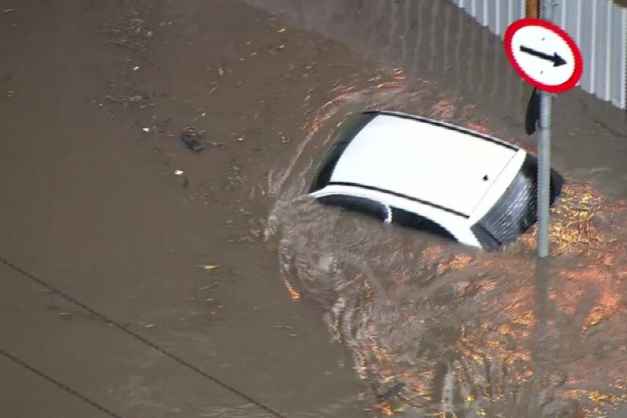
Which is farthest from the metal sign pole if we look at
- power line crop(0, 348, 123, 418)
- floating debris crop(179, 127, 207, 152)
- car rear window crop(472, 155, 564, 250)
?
power line crop(0, 348, 123, 418)

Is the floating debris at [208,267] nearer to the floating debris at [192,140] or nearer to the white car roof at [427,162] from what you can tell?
the white car roof at [427,162]

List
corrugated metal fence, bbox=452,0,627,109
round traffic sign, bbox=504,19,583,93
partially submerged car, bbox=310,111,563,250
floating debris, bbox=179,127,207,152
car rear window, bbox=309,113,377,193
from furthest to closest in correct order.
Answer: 1. floating debris, bbox=179,127,207,152
2. corrugated metal fence, bbox=452,0,627,109
3. car rear window, bbox=309,113,377,193
4. partially submerged car, bbox=310,111,563,250
5. round traffic sign, bbox=504,19,583,93

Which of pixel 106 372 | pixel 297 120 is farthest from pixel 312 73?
pixel 106 372

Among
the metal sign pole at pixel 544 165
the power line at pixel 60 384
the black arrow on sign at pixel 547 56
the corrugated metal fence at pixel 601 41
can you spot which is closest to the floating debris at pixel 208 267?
the power line at pixel 60 384

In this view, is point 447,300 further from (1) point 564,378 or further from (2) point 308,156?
(2) point 308,156

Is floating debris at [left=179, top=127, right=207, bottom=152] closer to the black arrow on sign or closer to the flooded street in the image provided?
the flooded street

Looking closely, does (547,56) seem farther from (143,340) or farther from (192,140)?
(192,140)
